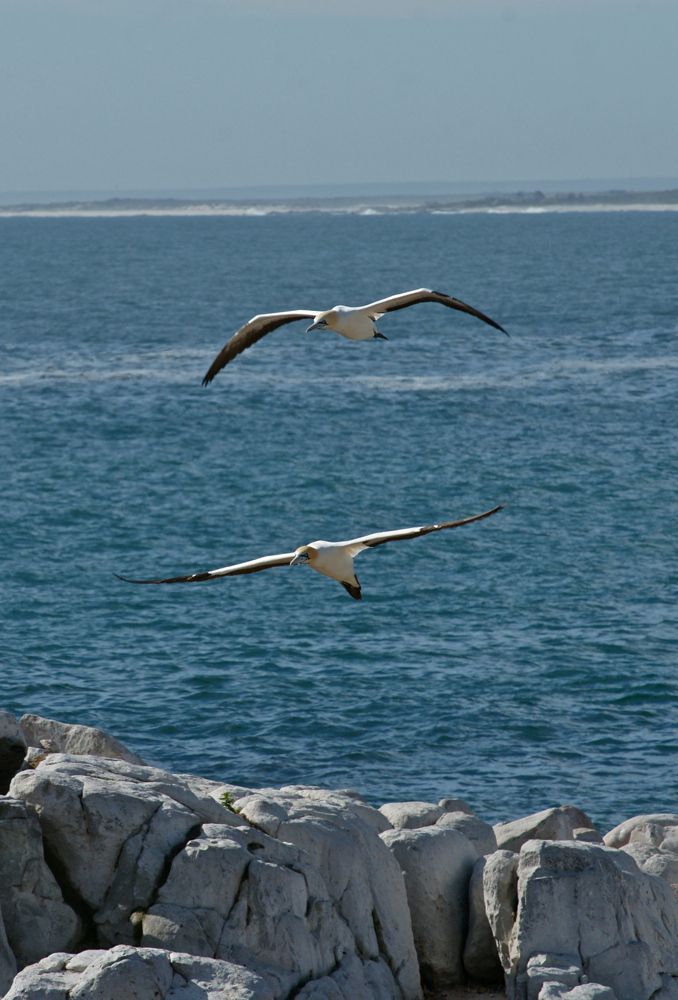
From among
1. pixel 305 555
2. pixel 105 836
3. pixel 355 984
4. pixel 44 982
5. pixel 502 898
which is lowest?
pixel 355 984

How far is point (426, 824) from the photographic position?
20125 mm

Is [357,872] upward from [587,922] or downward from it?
upward

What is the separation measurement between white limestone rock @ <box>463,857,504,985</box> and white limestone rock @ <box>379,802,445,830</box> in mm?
2218

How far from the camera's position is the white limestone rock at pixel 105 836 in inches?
573

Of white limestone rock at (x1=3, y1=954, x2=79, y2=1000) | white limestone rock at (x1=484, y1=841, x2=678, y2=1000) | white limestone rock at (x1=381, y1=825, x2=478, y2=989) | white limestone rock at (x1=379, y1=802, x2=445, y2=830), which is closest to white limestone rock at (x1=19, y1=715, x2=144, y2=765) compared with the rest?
white limestone rock at (x1=379, y1=802, x2=445, y2=830)

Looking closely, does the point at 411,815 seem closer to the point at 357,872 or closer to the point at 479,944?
the point at 479,944

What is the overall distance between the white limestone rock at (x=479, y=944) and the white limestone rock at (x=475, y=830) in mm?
1237

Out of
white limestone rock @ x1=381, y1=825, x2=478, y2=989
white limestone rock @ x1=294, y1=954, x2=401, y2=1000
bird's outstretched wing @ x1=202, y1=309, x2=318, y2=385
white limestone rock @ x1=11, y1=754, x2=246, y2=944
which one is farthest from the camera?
white limestone rock @ x1=381, y1=825, x2=478, y2=989

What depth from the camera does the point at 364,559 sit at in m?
41.8

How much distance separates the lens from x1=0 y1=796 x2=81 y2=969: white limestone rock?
46.4 feet

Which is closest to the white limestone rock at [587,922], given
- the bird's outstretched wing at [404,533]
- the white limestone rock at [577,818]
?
the white limestone rock at [577,818]

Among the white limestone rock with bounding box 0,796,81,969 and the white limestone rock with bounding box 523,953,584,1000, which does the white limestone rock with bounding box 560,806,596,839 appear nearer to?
the white limestone rock with bounding box 523,953,584,1000

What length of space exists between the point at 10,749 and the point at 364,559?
26.0 metres

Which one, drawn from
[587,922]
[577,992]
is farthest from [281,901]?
[587,922]
